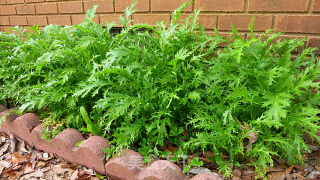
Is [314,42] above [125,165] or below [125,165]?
above

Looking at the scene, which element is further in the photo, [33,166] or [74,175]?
[33,166]

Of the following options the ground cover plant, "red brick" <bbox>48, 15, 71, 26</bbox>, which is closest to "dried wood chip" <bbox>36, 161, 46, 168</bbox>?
the ground cover plant

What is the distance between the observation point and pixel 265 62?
1465mm

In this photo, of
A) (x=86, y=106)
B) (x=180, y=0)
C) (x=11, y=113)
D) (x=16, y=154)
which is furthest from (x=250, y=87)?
(x=11, y=113)

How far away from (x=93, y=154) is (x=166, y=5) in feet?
5.87

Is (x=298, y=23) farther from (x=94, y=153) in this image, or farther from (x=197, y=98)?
(x=94, y=153)

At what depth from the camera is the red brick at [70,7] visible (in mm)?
3068

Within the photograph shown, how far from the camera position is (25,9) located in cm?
373

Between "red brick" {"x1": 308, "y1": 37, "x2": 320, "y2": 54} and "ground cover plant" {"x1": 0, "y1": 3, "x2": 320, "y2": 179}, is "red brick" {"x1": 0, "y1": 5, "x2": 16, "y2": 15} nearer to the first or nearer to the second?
"ground cover plant" {"x1": 0, "y1": 3, "x2": 320, "y2": 179}

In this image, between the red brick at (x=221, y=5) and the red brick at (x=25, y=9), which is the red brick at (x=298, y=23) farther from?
the red brick at (x=25, y=9)

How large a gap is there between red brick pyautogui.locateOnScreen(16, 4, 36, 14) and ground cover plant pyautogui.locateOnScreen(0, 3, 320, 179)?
6.77 ft

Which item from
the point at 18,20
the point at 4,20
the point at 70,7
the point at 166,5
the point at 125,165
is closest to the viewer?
the point at 125,165

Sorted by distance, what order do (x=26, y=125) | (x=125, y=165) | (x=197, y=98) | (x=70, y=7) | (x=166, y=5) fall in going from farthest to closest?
(x=70, y=7)
(x=166, y=5)
(x=26, y=125)
(x=197, y=98)
(x=125, y=165)

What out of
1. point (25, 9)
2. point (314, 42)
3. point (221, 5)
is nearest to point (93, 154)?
point (221, 5)
